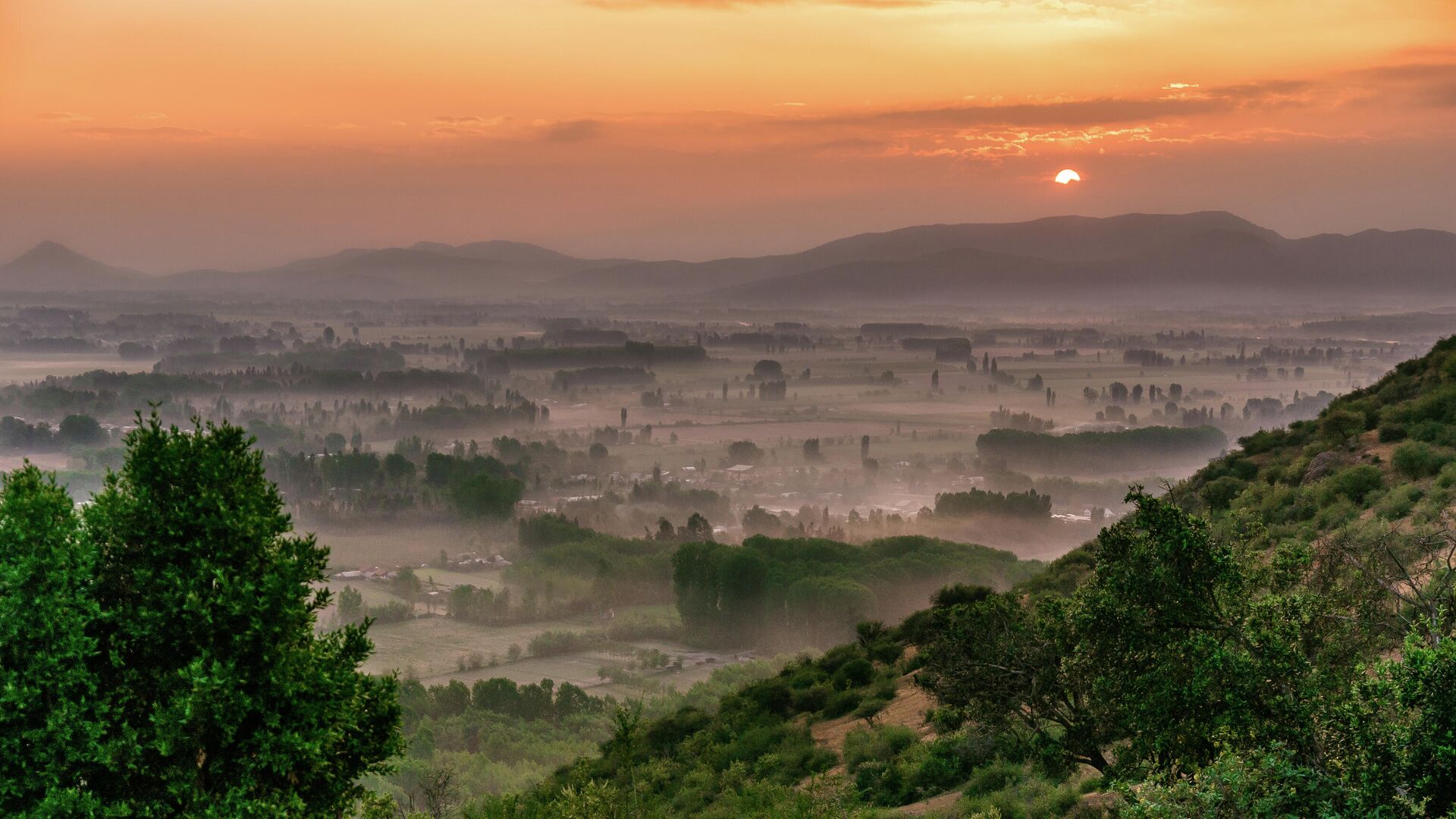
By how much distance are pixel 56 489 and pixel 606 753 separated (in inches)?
1248

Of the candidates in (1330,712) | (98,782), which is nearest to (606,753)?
(98,782)

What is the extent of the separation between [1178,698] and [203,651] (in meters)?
13.5

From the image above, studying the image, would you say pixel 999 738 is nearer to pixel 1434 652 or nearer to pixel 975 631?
pixel 975 631

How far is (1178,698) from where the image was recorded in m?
14.7

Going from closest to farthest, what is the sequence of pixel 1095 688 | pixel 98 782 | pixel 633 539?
pixel 98 782 → pixel 1095 688 → pixel 633 539

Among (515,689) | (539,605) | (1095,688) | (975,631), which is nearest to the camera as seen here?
(1095,688)

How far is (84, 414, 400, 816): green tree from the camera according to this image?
14742 mm

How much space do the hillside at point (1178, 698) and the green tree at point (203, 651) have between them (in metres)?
5.61

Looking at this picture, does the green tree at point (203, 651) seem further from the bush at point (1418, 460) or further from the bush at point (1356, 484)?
the bush at point (1418, 460)

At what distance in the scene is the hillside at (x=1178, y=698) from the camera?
12.1 m

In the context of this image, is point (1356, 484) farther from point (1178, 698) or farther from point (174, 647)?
point (174, 647)

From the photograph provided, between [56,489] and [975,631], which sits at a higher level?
[56,489]

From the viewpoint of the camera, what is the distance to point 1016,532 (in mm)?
186750

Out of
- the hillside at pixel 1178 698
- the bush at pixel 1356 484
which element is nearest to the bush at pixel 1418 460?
the hillside at pixel 1178 698
